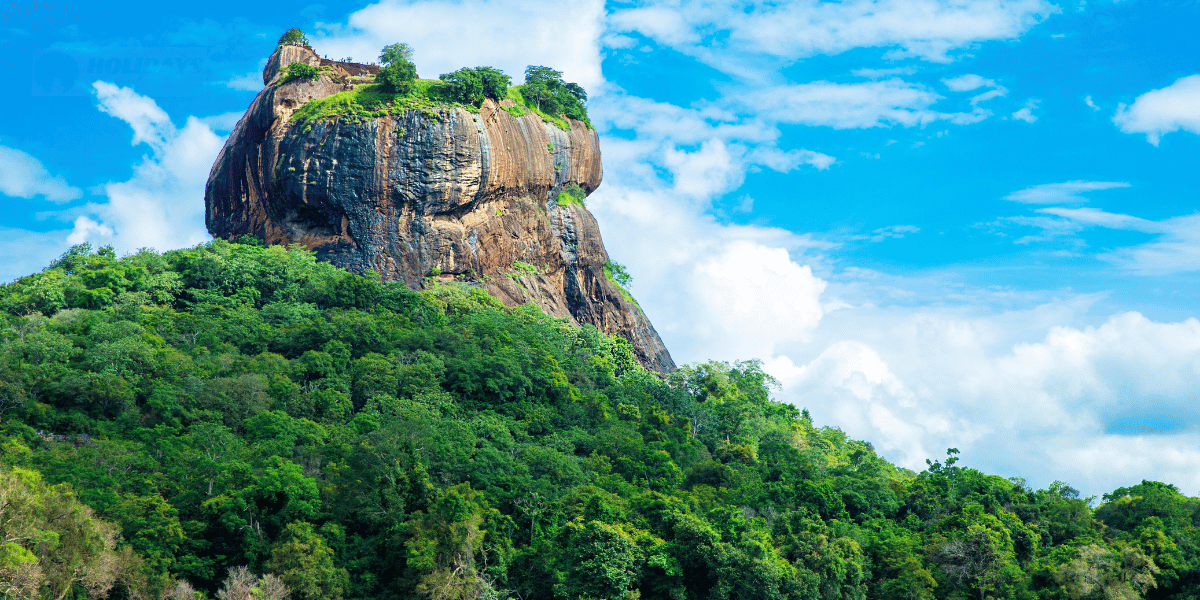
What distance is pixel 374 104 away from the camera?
59.2 metres

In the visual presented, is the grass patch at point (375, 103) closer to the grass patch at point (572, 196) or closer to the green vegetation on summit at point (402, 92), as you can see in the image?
the green vegetation on summit at point (402, 92)

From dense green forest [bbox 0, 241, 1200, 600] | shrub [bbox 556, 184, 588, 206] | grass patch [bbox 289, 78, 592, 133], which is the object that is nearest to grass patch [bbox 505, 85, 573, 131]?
shrub [bbox 556, 184, 588, 206]

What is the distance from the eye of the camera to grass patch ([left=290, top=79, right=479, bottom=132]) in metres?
58.7

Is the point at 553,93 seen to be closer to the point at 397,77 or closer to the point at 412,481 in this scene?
the point at 397,77

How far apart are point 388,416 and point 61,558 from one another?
48.2 feet

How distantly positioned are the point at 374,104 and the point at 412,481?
1185 inches

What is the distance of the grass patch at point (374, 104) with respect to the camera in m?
58.7

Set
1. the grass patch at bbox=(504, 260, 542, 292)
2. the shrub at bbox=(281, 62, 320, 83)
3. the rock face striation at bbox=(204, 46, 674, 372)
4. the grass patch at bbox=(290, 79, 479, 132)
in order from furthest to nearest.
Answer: the shrub at bbox=(281, 62, 320, 83) < the grass patch at bbox=(504, 260, 542, 292) < the grass patch at bbox=(290, 79, 479, 132) < the rock face striation at bbox=(204, 46, 674, 372)

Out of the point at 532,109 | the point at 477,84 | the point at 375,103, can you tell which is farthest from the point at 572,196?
the point at 375,103

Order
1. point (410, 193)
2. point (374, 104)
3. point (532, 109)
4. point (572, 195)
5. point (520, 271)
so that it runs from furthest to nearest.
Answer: point (572, 195), point (532, 109), point (520, 271), point (374, 104), point (410, 193)

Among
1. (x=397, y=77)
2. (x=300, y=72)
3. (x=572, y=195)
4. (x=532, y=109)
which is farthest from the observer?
(x=572, y=195)

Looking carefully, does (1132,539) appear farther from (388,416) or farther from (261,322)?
(261,322)

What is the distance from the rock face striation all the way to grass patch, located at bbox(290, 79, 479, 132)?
1.25ft

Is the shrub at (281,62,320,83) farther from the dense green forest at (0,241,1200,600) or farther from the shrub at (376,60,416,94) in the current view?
the dense green forest at (0,241,1200,600)
